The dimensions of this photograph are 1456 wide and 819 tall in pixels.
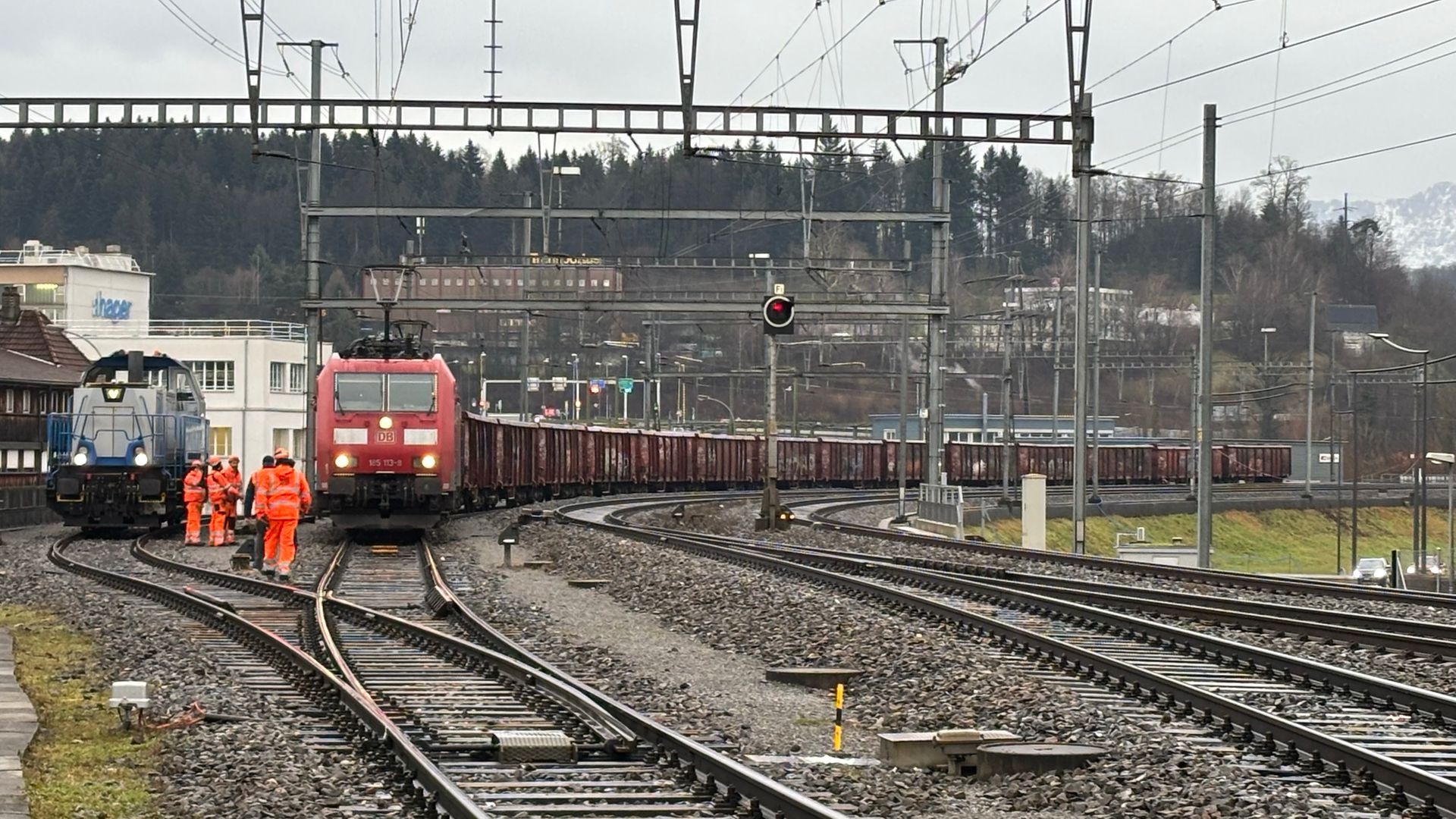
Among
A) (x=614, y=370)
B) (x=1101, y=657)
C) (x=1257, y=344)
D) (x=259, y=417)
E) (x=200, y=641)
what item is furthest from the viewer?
(x=614, y=370)

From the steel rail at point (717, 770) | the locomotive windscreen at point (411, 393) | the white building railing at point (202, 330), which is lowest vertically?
the steel rail at point (717, 770)

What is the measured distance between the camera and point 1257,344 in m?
114

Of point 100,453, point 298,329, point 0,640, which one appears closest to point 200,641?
point 0,640

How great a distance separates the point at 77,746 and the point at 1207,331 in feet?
77.2

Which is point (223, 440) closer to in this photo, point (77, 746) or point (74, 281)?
point (74, 281)

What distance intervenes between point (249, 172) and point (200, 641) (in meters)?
128

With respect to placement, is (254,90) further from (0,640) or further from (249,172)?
(249,172)

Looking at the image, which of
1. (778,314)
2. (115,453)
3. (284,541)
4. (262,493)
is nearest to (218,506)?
(115,453)

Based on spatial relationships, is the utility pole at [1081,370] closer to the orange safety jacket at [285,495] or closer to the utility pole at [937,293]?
the utility pole at [937,293]

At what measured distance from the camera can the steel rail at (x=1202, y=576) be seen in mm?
21656

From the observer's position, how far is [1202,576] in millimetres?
24938

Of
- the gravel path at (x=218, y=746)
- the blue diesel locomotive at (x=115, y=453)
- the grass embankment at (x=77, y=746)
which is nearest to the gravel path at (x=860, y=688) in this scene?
the gravel path at (x=218, y=746)

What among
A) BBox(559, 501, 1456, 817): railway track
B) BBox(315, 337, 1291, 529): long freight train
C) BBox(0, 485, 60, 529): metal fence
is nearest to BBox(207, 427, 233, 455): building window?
BBox(315, 337, 1291, 529): long freight train

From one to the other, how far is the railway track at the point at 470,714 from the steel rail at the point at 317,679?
0.02 metres
